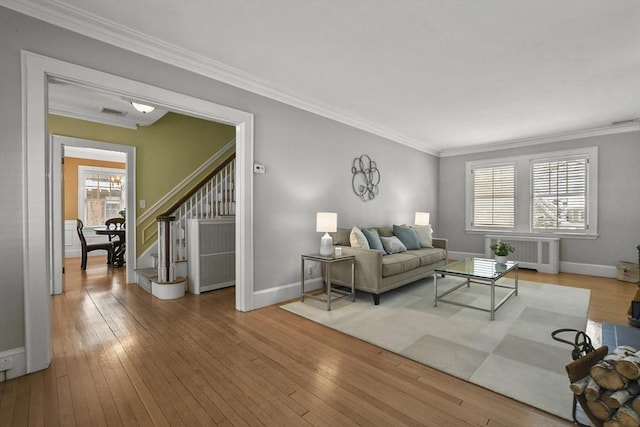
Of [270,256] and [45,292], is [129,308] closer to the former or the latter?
[45,292]

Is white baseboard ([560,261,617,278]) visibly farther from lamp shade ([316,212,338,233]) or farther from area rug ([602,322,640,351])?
lamp shade ([316,212,338,233])

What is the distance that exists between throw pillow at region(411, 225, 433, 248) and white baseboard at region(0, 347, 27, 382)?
5.03m

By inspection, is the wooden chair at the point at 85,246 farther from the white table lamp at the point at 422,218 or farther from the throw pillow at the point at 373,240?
the white table lamp at the point at 422,218

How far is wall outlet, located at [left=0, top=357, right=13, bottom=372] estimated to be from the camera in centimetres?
203

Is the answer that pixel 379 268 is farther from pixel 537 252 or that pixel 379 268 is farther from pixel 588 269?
pixel 588 269

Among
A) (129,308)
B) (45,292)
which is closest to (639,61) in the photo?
(45,292)

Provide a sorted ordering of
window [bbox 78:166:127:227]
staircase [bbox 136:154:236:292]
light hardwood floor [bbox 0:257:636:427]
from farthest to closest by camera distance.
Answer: window [bbox 78:166:127:227], staircase [bbox 136:154:236:292], light hardwood floor [bbox 0:257:636:427]

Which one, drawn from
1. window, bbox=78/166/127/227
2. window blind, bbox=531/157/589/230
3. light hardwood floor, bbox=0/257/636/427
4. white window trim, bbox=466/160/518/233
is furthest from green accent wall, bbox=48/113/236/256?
window blind, bbox=531/157/589/230

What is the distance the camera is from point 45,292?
2203 millimetres

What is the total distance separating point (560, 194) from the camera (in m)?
5.73

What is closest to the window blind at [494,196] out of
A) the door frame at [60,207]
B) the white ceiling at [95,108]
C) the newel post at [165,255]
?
the newel post at [165,255]

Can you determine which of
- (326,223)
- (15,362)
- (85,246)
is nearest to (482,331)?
(326,223)

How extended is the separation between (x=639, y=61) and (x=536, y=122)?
2.06 metres

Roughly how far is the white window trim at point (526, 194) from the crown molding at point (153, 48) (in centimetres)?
427
